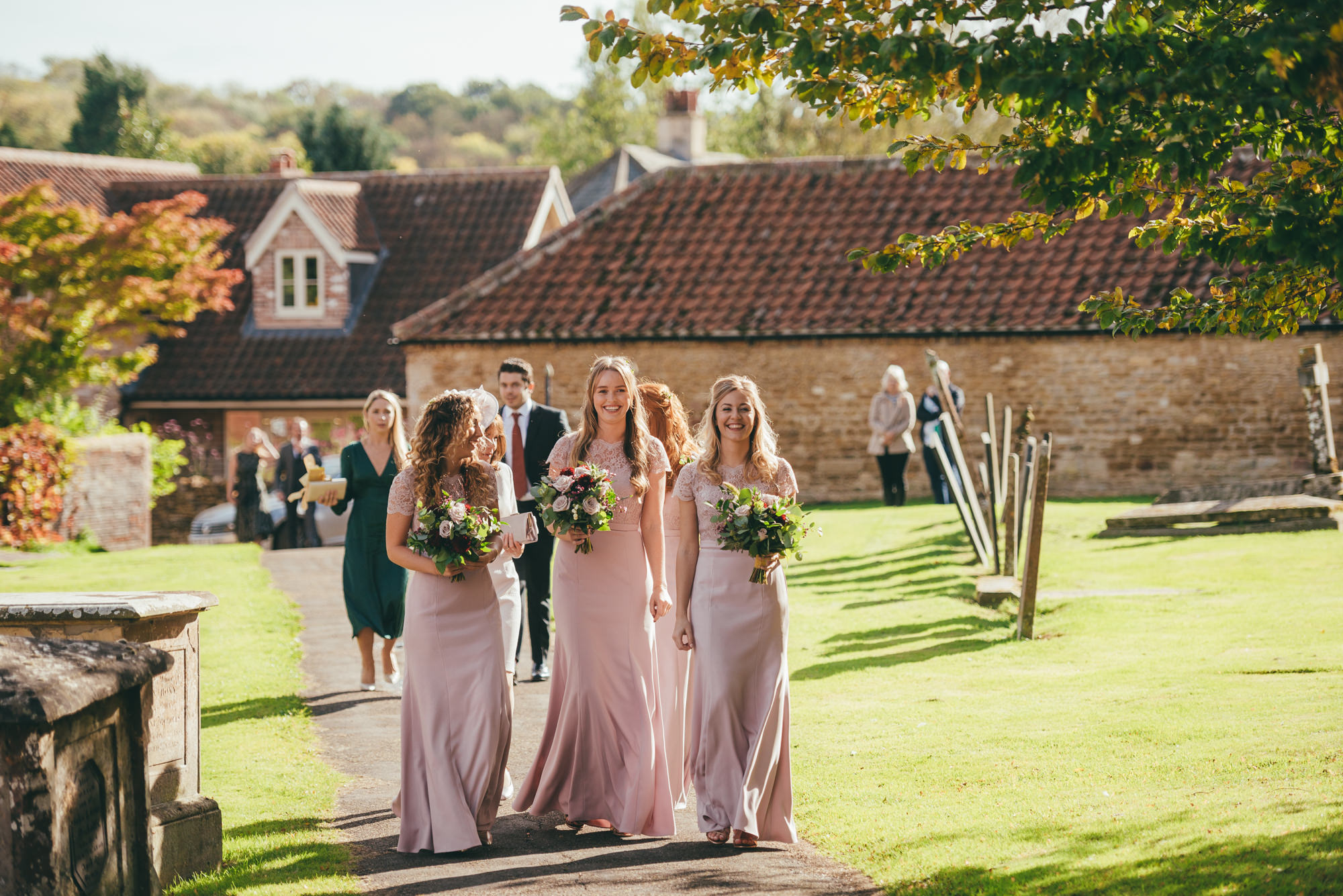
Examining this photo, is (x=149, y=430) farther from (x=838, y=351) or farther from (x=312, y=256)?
(x=838, y=351)

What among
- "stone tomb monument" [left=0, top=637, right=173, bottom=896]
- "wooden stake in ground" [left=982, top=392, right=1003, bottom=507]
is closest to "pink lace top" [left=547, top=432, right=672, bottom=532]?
"stone tomb monument" [left=0, top=637, right=173, bottom=896]

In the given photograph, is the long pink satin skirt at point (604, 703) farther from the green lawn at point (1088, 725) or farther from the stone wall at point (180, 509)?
the stone wall at point (180, 509)

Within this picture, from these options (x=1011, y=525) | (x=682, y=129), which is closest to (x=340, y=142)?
(x=682, y=129)

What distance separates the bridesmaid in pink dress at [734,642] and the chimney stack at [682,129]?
44.2m

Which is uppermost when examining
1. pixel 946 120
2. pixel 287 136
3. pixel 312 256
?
pixel 287 136

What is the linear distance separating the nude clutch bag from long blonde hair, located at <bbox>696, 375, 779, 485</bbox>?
0.92 meters

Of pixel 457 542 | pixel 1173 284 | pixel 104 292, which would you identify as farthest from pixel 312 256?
pixel 457 542

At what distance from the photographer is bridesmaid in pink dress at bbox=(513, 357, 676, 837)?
659 centimetres

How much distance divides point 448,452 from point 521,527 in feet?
1.85

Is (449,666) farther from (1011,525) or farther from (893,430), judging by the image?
(893,430)

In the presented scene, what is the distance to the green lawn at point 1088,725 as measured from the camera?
556 centimetres

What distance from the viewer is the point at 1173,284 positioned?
69.9ft

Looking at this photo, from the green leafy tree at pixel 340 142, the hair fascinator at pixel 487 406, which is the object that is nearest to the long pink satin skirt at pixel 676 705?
the hair fascinator at pixel 487 406

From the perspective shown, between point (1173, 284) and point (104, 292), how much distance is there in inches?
720
